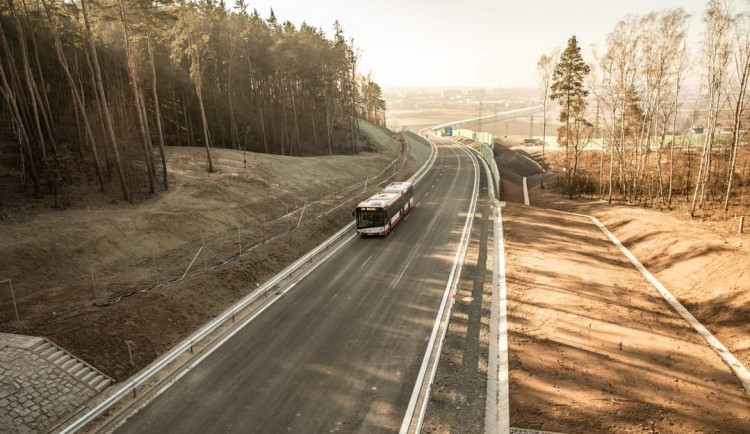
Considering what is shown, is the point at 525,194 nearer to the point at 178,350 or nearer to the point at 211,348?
the point at 211,348

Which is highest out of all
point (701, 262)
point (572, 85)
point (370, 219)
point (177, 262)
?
point (572, 85)

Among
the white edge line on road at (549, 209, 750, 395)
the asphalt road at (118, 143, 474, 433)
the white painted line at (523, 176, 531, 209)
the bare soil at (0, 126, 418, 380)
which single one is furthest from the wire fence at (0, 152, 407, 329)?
the white edge line on road at (549, 209, 750, 395)

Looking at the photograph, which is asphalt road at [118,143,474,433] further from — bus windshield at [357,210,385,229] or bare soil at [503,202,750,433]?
bare soil at [503,202,750,433]

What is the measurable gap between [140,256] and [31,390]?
11400 millimetres

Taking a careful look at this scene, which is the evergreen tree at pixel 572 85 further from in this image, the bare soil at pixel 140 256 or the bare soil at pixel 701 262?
the bare soil at pixel 140 256

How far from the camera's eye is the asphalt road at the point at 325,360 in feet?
41.4

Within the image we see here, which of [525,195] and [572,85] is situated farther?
[525,195]

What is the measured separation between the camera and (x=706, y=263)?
21.7 metres

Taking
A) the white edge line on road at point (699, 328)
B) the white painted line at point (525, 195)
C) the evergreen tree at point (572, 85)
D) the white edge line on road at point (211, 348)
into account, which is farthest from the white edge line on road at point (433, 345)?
the evergreen tree at point (572, 85)

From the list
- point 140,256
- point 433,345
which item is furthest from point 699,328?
point 140,256

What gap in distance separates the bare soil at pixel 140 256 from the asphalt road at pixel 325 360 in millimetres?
2861

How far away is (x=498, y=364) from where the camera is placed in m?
15.4

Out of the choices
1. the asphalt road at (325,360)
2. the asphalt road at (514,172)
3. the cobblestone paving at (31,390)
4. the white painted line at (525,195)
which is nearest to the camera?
the cobblestone paving at (31,390)

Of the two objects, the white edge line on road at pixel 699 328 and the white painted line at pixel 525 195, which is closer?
the white edge line on road at pixel 699 328
